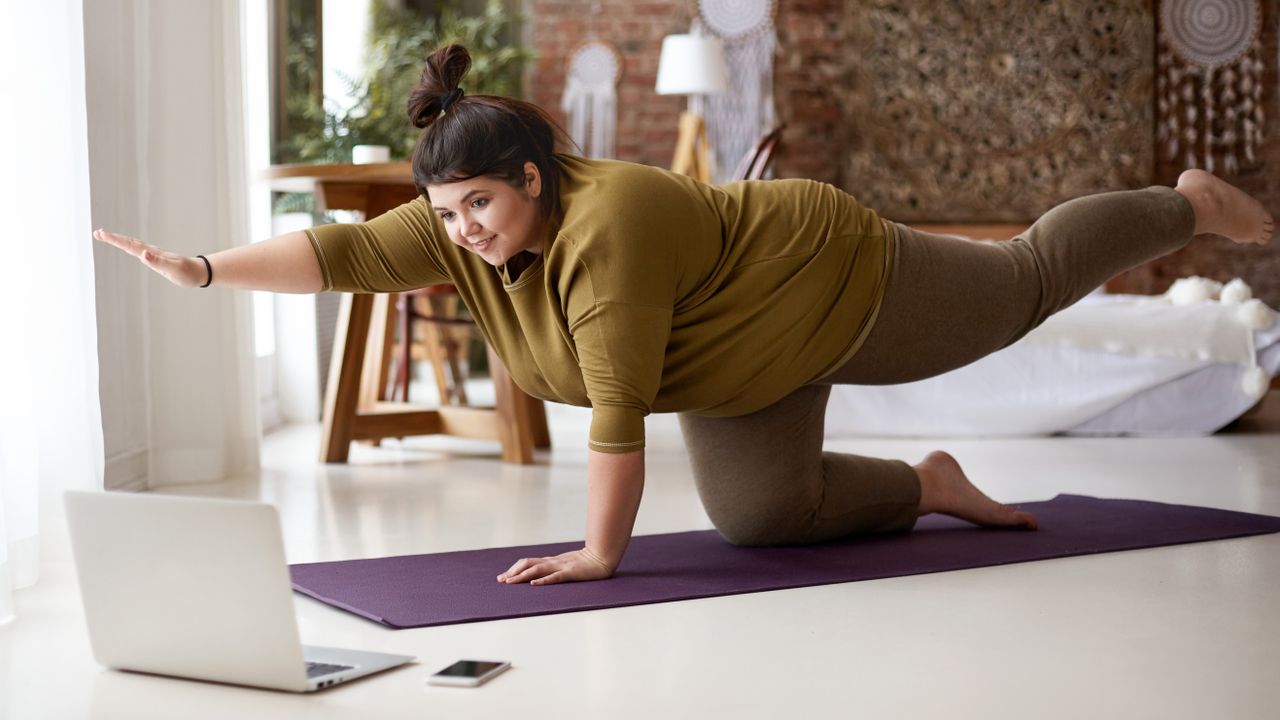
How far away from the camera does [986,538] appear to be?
2.33 m

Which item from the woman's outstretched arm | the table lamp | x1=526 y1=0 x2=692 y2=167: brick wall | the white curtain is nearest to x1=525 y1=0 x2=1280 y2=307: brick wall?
x1=526 y1=0 x2=692 y2=167: brick wall

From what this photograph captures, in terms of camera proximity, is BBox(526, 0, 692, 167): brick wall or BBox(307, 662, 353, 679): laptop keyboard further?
BBox(526, 0, 692, 167): brick wall

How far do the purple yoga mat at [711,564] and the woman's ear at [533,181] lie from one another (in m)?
0.57

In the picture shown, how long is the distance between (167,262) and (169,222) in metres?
1.17

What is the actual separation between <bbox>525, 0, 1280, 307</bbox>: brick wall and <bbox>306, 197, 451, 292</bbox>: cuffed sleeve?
4.83 metres

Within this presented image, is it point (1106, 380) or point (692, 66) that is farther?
point (692, 66)

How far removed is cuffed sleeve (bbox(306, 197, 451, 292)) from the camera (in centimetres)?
203

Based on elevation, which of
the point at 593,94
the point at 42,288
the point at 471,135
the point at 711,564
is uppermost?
the point at 593,94

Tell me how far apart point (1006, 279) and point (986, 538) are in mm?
478

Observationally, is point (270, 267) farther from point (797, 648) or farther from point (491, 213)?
point (797, 648)

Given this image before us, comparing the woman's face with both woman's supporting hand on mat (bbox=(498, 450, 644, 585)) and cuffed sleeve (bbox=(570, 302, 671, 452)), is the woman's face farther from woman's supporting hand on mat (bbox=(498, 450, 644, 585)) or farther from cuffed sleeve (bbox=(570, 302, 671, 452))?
woman's supporting hand on mat (bbox=(498, 450, 644, 585))

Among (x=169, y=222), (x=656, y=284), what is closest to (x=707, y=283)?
(x=656, y=284)

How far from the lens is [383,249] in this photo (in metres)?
2.04

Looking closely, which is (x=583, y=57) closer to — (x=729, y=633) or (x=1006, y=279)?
(x=1006, y=279)
